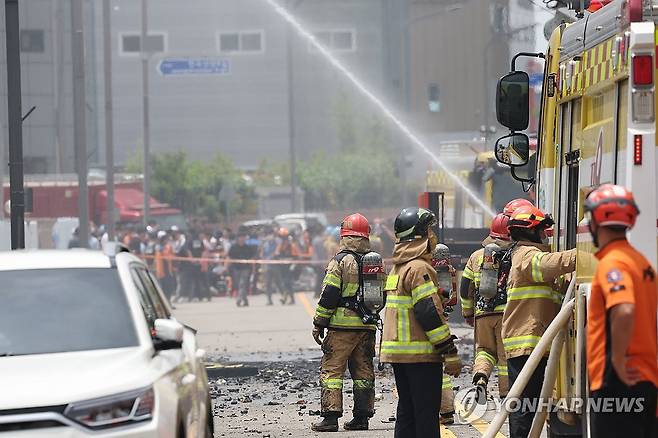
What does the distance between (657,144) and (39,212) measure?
4023cm

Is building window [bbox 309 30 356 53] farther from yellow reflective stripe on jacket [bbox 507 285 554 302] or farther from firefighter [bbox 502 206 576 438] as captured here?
yellow reflective stripe on jacket [bbox 507 285 554 302]

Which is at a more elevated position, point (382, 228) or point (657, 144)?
point (657, 144)

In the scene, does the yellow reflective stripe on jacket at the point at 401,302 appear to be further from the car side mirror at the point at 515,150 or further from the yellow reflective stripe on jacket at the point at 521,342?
the car side mirror at the point at 515,150

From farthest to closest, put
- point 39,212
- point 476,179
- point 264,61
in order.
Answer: point 264,61 < point 39,212 < point 476,179

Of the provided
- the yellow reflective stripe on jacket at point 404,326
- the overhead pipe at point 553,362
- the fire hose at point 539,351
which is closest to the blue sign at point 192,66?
the yellow reflective stripe on jacket at point 404,326

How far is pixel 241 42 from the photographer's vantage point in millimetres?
76875

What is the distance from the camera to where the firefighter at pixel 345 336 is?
438 inches

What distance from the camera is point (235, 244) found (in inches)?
1337

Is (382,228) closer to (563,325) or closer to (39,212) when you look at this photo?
(39,212)

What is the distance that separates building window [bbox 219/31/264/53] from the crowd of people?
135 ft

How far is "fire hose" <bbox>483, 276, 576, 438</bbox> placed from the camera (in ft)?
25.1

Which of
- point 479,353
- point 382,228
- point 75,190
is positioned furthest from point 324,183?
point 479,353

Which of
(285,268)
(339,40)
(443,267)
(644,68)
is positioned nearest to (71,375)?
(644,68)

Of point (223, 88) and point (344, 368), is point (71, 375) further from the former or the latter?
point (223, 88)
